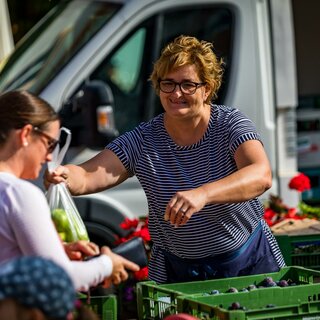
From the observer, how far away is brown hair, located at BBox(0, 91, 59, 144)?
12.3 ft

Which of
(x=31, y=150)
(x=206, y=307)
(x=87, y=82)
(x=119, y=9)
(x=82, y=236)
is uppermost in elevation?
(x=119, y=9)

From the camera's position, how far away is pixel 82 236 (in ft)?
14.1

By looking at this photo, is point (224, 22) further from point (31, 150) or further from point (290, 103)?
point (31, 150)

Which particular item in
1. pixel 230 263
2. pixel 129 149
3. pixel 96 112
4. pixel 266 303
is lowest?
pixel 266 303

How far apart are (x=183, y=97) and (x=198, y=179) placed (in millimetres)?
360

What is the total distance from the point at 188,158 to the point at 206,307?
973 millimetres

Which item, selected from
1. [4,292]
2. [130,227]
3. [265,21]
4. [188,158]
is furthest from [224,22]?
[4,292]

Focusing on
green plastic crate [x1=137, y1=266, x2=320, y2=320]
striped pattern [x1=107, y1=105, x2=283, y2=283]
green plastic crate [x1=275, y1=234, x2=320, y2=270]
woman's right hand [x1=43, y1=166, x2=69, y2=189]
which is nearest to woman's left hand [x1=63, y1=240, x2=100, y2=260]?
green plastic crate [x1=137, y1=266, x2=320, y2=320]

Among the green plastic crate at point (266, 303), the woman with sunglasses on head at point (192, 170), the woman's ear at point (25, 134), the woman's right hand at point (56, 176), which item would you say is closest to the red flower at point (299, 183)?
the woman with sunglasses on head at point (192, 170)

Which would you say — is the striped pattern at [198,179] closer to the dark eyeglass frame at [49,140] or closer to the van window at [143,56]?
the dark eyeglass frame at [49,140]

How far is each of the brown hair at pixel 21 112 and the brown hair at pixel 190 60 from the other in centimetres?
116

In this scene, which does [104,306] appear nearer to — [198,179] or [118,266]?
[118,266]

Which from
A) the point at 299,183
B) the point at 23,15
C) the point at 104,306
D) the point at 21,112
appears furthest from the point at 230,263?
the point at 23,15

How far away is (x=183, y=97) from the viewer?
4.89 meters
